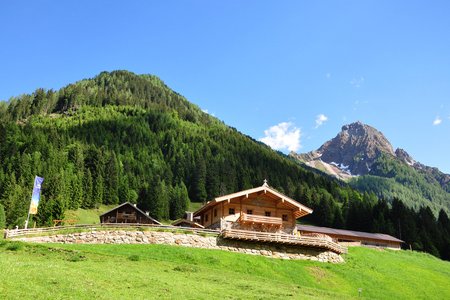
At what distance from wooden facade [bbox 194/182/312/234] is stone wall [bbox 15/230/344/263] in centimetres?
616

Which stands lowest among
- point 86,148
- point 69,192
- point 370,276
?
point 370,276

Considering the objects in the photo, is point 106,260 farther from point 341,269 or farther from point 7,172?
point 7,172

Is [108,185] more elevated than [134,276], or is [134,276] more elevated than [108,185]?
[108,185]

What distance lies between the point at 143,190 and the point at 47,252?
359ft

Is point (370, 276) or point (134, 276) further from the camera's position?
point (370, 276)

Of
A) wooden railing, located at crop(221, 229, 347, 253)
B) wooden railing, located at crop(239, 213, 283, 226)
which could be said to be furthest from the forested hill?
wooden railing, located at crop(221, 229, 347, 253)

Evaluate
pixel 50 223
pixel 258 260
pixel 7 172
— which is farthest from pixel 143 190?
pixel 258 260

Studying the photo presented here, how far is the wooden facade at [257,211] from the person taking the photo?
2045 inches

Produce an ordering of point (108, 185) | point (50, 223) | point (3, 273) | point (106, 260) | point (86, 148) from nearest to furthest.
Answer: point (3, 273) < point (106, 260) < point (50, 223) < point (108, 185) < point (86, 148)

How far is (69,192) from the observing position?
111500 mm

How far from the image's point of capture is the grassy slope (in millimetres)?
20062

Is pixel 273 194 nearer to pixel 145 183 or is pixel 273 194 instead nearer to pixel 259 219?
pixel 259 219

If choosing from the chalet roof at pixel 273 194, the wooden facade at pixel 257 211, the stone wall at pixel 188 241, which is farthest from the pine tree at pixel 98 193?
the stone wall at pixel 188 241

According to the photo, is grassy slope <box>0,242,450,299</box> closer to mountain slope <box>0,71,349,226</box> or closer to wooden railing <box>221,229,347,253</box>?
wooden railing <box>221,229,347,253</box>
